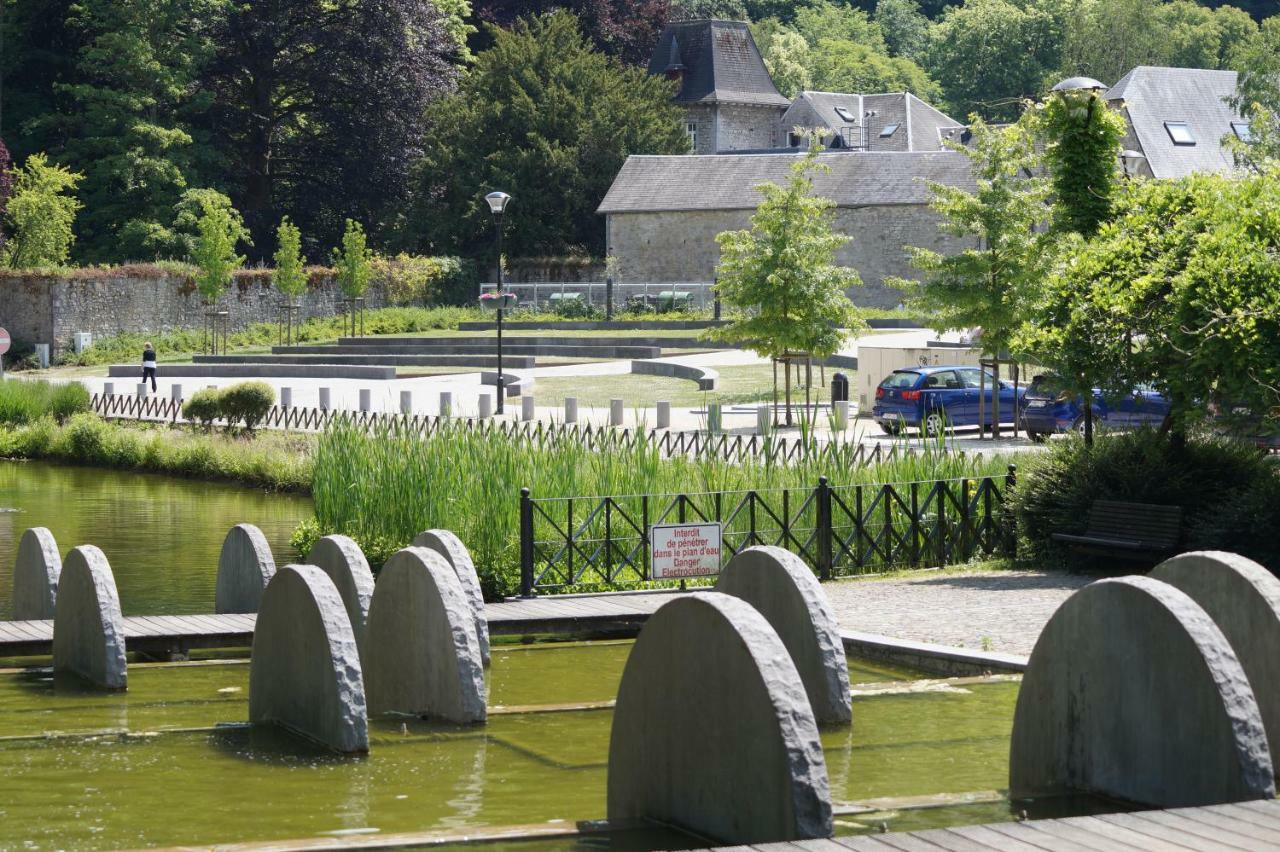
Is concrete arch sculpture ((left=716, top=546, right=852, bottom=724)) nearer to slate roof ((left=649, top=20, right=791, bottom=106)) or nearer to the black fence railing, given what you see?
the black fence railing

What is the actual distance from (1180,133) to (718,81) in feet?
79.7

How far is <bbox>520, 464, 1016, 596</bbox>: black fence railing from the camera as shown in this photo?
1502 cm

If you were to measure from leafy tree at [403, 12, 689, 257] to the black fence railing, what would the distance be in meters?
47.0

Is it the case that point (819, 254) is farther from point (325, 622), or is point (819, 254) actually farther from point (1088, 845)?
point (1088, 845)

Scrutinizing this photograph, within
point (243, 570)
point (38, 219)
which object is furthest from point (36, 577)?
point (38, 219)

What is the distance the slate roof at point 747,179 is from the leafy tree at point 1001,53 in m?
37.1

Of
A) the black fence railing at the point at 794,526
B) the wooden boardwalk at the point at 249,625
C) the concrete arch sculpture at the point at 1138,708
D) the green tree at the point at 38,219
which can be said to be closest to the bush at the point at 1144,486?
the black fence railing at the point at 794,526

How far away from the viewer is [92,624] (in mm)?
11133

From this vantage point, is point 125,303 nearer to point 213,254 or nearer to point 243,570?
point 213,254

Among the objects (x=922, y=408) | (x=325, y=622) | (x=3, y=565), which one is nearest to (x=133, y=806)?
(x=325, y=622)

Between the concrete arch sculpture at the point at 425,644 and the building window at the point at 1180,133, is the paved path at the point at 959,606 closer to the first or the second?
the concrete arch sculpture at the point at 425,644

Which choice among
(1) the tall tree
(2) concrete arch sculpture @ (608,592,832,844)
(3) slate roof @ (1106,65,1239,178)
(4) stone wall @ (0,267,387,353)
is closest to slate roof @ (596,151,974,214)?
(3) slate roof @ (1106,65,1239,178)

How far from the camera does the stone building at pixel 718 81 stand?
3201 inches

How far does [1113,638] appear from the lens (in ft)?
23.3
